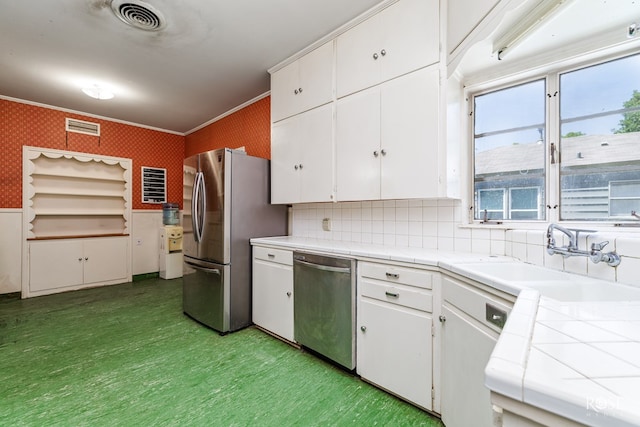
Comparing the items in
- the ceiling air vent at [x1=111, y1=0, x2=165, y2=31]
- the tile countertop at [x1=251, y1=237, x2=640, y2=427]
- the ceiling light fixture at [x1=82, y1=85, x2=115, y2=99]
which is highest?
the ceiling air vent at [x1=111, y1=0, x2=165, y2=31]

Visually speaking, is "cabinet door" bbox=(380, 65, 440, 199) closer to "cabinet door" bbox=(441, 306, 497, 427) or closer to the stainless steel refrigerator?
"cabinet door" bbox=(441, 306, 497, 427)

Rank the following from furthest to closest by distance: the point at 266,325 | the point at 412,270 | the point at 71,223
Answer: the point at 71,223 → the point at 266,325 → the point at 412,270

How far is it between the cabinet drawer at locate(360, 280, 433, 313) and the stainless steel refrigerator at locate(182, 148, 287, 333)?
138cm

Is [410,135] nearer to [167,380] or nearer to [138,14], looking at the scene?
[138,14]

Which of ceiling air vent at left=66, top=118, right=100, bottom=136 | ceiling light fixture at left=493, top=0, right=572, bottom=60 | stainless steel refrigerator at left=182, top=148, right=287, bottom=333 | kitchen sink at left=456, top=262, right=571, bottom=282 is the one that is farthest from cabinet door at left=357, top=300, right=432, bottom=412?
ceiling air vent at left=66, top=118, right=100, bottom=136

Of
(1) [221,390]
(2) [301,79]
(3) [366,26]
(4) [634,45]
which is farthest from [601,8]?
(1) [221,390]

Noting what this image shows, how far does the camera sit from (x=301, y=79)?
8.89 feet

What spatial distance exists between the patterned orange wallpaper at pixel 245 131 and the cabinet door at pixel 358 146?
1.43 meters

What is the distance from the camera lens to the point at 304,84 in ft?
8.79

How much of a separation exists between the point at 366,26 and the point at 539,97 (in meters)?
1.36

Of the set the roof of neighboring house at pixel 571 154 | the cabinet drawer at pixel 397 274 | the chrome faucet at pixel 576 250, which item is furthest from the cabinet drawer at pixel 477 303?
the roof of neighboring house at pixel 571 154

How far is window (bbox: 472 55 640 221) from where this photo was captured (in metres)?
1.57

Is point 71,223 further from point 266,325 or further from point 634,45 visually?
point 634,45

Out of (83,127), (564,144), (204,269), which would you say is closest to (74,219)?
(83,127)
